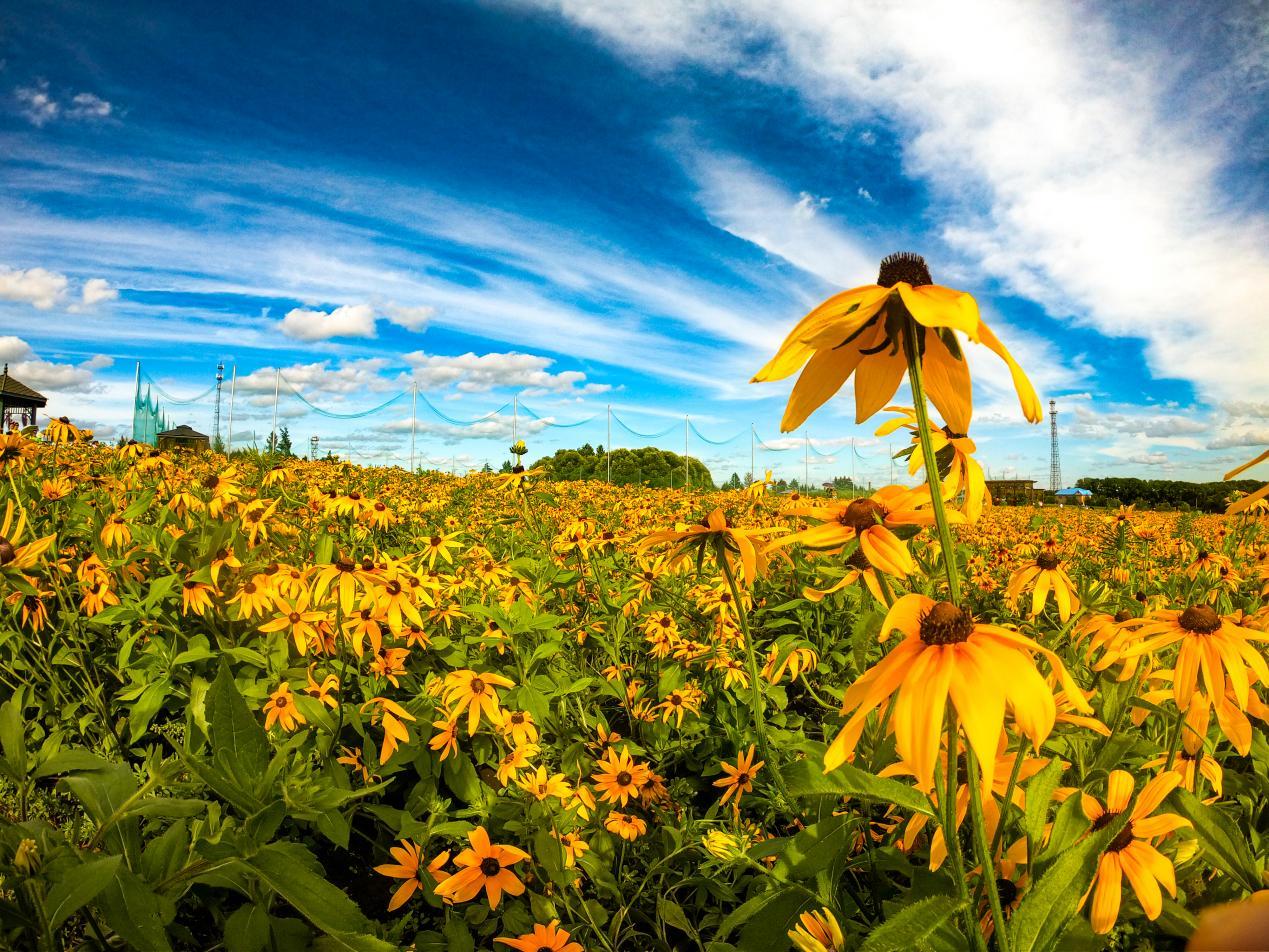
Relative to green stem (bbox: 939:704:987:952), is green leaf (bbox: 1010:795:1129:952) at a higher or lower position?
lower

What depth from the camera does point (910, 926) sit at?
29.5 inches

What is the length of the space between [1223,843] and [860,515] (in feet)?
2.40

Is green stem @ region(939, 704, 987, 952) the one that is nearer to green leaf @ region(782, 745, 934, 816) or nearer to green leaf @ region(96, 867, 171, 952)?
green leaf @ region(782, 745, 934, 816)

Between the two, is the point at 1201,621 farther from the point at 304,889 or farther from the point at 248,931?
the point at 248,931

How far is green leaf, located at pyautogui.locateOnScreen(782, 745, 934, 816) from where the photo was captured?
0.91 m

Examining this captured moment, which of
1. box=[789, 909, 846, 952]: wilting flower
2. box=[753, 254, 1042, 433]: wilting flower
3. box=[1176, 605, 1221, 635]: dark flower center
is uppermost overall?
box=[753, 254, 1042, 433]: wilting flower

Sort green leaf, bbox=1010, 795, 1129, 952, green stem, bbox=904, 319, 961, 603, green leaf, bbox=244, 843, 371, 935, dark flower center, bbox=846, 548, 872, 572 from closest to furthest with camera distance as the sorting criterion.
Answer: green stem, bbox=904, 319, 961, 603 → green leaf, bbox=1010, 795, 1129, 952 → green leaf, bbox=244, 843, 371, 935 → dark flower center, bbox=846, 548, 872, 572

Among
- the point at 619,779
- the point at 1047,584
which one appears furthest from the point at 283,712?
the point at 1047,584

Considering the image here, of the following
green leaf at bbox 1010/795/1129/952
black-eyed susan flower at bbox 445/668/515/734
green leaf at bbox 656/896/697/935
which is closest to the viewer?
green leaf at bbox 1010/795/1129/952

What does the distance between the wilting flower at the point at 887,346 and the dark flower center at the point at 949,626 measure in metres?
0.22

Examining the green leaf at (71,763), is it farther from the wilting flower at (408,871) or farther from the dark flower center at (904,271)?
the dark flower center at (904,271)

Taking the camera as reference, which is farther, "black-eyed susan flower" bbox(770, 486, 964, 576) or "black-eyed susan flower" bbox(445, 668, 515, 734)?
"black-eyed susan flower" bbox(445, 668, 515, 734)

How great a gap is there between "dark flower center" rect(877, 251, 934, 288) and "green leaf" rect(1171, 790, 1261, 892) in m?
0.93

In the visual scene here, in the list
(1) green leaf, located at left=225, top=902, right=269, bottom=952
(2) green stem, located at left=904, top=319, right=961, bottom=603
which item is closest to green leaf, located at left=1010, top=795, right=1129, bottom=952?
(2) green stem, located at left=904, top=319, right=961, bottom=603
